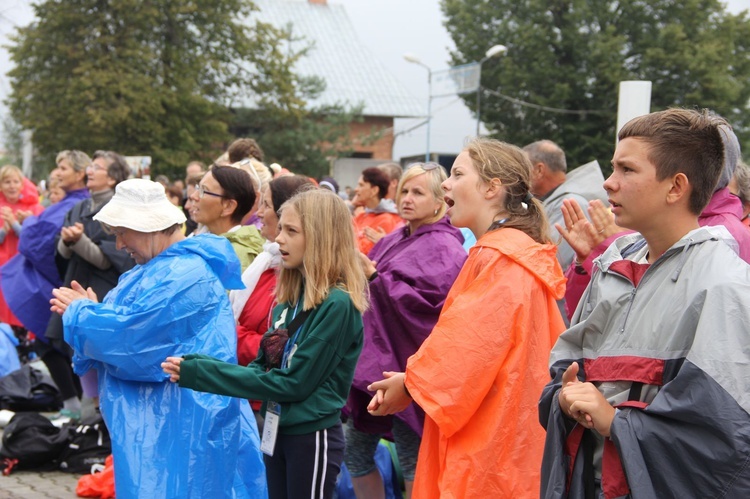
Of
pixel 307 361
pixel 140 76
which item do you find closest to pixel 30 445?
pixel 307 361

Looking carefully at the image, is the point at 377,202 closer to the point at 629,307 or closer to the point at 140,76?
A: the point at 629,307

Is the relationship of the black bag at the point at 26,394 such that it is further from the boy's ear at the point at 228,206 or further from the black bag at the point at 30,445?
the boy's ear at the point at 228,206

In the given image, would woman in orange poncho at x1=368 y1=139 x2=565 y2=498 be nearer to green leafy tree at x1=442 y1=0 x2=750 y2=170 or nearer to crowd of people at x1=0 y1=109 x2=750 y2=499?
crowd of people at x1=0 y1=109 x2=750 y2=499

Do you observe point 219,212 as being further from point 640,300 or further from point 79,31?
point 79,31

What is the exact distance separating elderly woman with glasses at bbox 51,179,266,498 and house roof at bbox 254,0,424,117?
119ft

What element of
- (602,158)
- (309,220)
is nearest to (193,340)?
(309,220)

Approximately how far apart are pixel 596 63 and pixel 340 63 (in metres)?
12.7

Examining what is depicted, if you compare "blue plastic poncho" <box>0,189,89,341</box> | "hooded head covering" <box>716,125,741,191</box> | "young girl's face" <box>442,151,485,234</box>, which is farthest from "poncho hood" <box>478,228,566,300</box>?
"blue plastic poncho" <box>0,189,89,341</box>

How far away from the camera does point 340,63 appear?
43875 millimetres

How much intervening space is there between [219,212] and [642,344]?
10.7 feet

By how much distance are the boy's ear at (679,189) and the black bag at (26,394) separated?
286 inches

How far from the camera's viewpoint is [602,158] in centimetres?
3647

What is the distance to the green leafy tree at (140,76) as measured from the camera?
31.3 m

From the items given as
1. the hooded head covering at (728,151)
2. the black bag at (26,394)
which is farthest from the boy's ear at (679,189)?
the black bag at (26,394)
